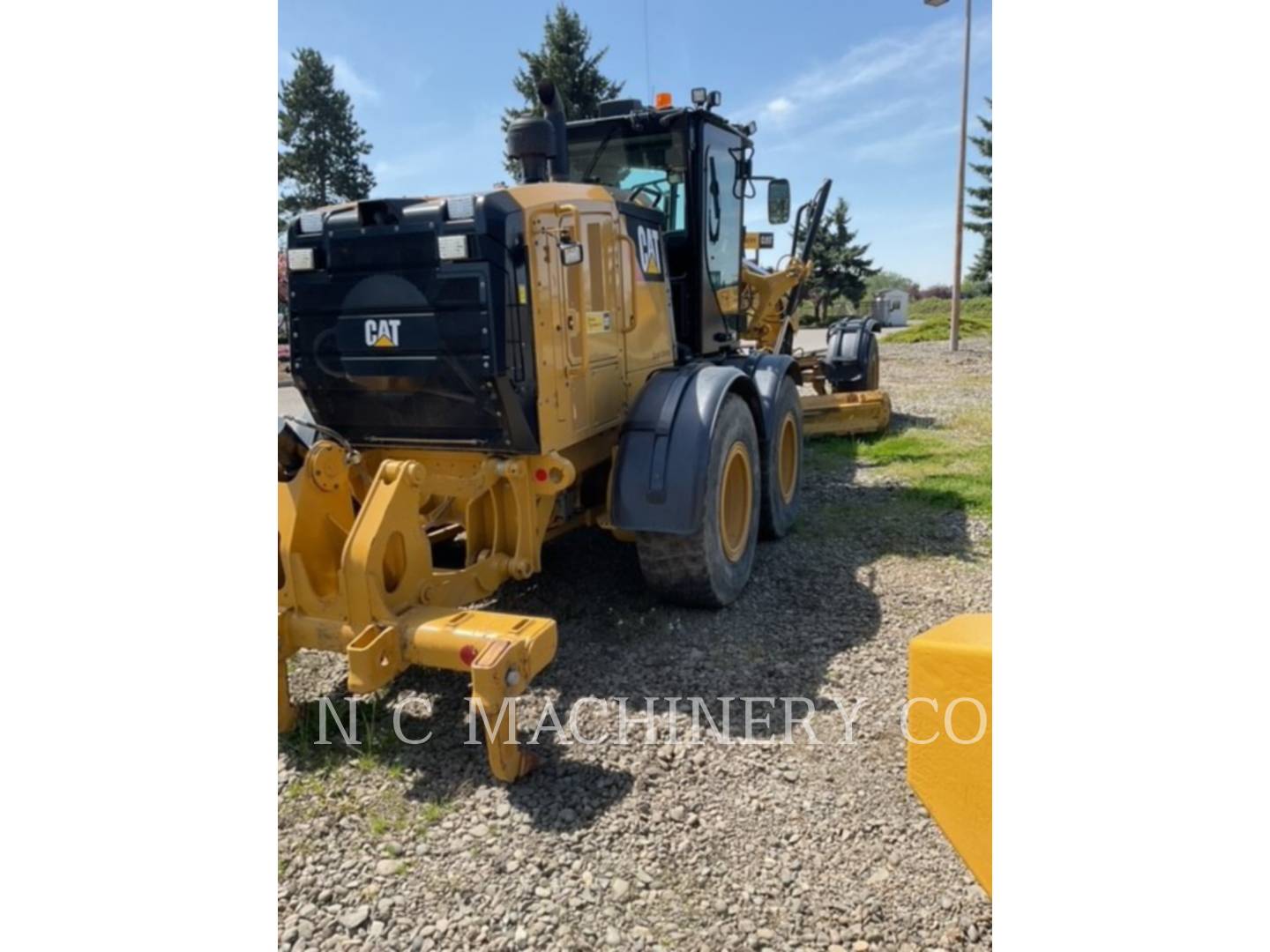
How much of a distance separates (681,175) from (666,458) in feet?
8.03

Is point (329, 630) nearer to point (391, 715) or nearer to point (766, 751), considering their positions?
point (391, 715)

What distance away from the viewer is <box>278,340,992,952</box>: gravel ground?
256cm

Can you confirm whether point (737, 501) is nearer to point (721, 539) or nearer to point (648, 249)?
point (721, 539)

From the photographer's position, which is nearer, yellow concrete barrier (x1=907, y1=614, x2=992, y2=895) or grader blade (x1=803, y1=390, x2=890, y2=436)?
yellow concrete barrier (x1=907, y1=614, x2=992, y2=895)

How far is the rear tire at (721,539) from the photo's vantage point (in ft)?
14.5

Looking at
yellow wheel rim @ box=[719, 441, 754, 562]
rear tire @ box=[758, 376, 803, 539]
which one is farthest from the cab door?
rear tire @ box=[758, 376, 803, 539]

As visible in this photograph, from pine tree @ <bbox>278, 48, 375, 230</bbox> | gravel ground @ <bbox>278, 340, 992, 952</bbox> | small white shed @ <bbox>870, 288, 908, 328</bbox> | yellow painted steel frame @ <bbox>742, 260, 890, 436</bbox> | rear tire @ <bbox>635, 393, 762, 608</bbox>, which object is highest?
pine tree @ <bbox>278, 48, 375, 230</bbox>

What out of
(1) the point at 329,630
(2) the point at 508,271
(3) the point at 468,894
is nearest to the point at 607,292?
(2) the point at 508,271

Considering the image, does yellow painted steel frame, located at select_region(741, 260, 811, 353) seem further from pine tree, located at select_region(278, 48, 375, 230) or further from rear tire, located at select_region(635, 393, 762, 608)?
pine tree, located at select_region(278, 48, 375, 230)

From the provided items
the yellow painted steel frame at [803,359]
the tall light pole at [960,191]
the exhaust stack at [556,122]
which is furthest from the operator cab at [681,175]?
the tall light pole at [960,191]

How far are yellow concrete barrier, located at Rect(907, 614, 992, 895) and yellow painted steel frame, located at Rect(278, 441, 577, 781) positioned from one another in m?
1.64

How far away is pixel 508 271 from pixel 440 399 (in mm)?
661

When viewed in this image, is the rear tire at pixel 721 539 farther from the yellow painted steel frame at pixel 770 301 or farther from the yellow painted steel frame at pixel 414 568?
the yellow painted steel frame at pixel 770 301

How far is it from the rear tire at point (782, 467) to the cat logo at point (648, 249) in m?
1.38
